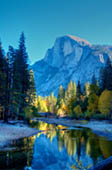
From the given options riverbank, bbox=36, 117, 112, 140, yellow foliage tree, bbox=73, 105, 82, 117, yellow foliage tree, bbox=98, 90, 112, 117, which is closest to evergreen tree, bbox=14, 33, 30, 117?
riverbank, bbox=36, 117, 112, 140

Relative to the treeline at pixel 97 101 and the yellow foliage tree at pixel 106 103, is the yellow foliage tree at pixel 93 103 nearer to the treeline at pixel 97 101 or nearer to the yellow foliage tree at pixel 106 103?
the treeline at pixel 97 101

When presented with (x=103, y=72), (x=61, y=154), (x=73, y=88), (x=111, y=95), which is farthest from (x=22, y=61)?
(x=73, y=88)

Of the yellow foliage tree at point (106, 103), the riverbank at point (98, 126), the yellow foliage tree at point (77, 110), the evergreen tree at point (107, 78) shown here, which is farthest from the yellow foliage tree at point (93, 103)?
the yellow foliage tree at point (106, 103)

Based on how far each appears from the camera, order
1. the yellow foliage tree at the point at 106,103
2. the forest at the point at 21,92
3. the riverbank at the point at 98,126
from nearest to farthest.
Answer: the riverbank at the point at 98,126, the forest at the point at 21,92, the yellow foliage tree at the point at 106,103

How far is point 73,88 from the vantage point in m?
101

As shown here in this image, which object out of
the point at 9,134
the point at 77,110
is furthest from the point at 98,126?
the point at 77,110

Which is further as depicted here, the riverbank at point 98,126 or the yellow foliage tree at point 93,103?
the yellow foliage tree at point 93,103

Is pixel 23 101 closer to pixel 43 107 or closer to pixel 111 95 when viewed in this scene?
pixel 111 95

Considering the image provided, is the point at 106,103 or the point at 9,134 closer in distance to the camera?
the point at 9,134

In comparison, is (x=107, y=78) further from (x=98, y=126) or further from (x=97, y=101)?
(x=98, y=126)

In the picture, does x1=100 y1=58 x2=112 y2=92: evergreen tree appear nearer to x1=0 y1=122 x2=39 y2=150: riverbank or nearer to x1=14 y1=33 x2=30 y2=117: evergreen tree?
x1=14 y1=33 x2=30 y2=117: evergreen tree

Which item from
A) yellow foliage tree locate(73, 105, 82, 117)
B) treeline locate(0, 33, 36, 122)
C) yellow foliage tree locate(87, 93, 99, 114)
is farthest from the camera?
yellow foliage tree locate(73, 105, 82, 117)

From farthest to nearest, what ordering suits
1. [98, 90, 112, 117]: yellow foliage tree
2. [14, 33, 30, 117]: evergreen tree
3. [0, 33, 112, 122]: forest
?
[98, 90, 112, 117]: yellow foliage tree, [14, 33, 30, 117]: evergreen tree, [0, 33, 112, 122]: forest

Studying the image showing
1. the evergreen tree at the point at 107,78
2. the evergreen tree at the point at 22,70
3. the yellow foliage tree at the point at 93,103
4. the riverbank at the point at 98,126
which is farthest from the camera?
the evergreen tree at the point at 107,78
